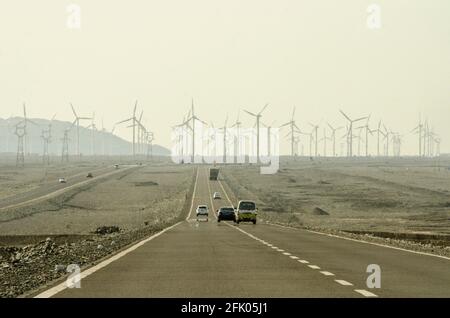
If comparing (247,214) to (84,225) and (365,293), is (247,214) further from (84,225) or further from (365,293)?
(365,293)

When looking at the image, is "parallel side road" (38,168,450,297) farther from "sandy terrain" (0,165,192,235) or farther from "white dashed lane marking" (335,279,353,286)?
"sandy terrain" (0,165,192,235)

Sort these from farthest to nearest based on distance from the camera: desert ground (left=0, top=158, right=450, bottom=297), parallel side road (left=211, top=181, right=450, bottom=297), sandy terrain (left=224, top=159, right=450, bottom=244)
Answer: sandy terrain (left=224, top=159, right=450, bottom=244)
desert ground (left=0, top=158, right=450, bottom=297)
parallel side road (left=211, top=181, right=450, bottom=297)

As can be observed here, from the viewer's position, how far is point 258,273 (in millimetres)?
21375

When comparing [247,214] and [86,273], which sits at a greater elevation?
[86,273]

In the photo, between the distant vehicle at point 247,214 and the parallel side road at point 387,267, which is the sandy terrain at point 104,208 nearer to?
the distant vehicle at point 247,214

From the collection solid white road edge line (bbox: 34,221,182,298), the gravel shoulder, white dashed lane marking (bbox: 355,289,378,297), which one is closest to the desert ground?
the gravel shoulder

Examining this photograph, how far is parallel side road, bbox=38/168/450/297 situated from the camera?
1714 cm

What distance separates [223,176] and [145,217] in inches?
3768

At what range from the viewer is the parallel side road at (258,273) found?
17.1m

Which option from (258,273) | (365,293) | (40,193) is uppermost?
(365,293)

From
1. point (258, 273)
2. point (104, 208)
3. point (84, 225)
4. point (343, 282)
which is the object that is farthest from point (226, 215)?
point (343, 282)
